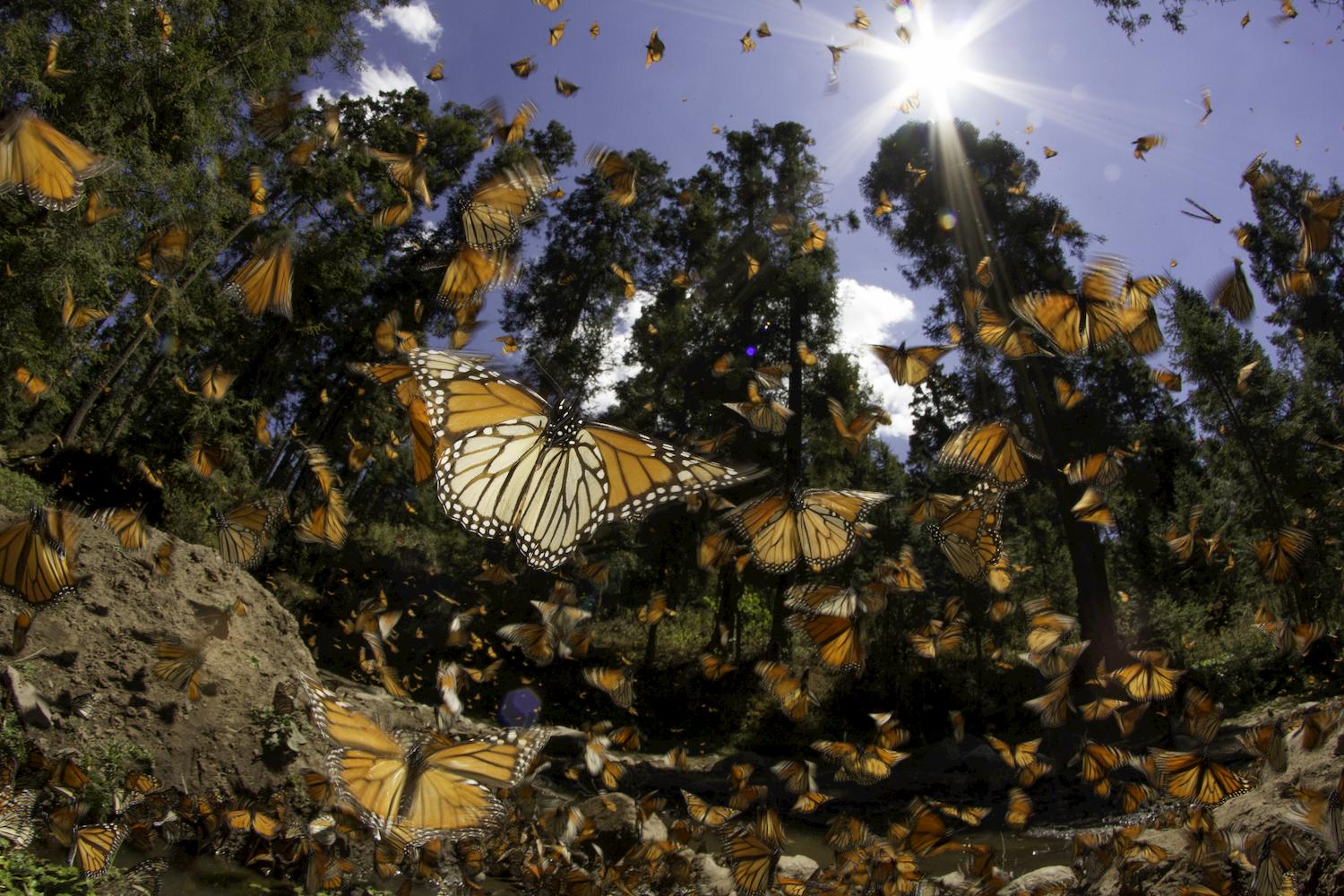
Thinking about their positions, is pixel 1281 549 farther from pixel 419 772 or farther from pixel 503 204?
pixel 419 772

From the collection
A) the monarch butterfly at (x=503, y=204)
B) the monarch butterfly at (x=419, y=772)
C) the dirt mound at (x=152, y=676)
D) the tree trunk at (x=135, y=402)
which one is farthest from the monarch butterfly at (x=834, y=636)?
the tree trunk at (x=135, y=402)

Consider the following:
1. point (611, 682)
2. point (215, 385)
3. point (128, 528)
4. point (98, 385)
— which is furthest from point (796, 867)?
point (215, 385)

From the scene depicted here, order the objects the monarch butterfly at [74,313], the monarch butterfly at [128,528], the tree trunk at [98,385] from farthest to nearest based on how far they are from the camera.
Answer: the tree trunk at [98,385] < the monarch butterfly at [74,313] < the monarch butterfly at [128,528]

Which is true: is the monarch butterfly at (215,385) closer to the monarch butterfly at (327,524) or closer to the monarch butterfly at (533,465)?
the monarch butterfly at (327,524)

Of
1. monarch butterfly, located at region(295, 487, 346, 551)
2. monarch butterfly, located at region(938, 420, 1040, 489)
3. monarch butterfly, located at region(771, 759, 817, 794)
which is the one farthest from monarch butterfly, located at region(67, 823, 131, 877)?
monarch butterfly, located at region(771, 759, 817, 794)

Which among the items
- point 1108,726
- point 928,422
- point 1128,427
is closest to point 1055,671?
point 1108,726

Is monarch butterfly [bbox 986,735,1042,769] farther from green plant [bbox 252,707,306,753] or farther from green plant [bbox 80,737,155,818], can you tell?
green plant [bbox 80,737,155,818]
